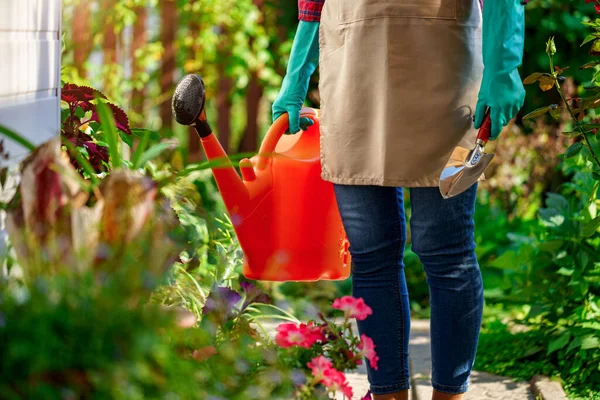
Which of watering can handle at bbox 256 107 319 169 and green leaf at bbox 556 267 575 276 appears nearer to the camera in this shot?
watering can handle at bbox 256 107 319 169

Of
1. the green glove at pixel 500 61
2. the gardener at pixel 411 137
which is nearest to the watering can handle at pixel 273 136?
the gardener at pixel 411 137

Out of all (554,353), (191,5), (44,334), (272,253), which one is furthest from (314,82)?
(44,334)

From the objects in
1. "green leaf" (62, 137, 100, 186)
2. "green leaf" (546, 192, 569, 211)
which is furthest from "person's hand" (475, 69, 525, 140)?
"green leaf" (546, 192, 569, 211)

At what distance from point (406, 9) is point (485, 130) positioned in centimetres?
30

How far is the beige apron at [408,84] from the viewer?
5.80 ft

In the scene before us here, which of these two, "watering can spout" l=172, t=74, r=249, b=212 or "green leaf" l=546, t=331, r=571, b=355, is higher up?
"watering can spout" l=172, t=74, r=249, b=212

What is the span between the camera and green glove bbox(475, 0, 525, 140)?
1.70m

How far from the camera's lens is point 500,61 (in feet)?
5.56

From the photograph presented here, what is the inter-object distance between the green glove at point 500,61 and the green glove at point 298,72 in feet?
1.58

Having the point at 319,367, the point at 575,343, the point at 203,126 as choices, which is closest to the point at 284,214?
the point at 203,126

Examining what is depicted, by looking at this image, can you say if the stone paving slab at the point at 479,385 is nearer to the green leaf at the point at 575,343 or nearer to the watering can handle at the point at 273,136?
the green leaf at the point at 575,343

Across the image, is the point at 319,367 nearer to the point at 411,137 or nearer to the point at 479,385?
the point at 411,137

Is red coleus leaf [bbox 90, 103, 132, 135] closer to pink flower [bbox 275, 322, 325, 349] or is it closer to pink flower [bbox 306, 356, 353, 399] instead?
pink flower [bbox 275, 322, 325, 349]

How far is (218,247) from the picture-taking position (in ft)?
7.85
